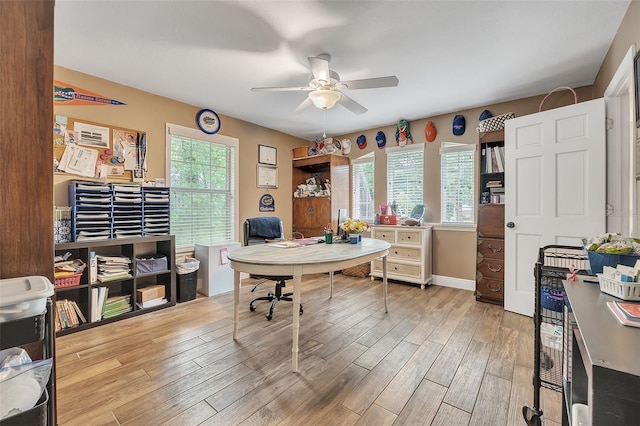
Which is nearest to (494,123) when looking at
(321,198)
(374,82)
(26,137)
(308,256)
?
(374,82)

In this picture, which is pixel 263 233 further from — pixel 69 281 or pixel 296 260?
pixel 69 281

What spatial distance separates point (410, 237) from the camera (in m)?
3.95

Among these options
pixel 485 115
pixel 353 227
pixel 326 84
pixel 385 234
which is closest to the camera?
pixel 326 84

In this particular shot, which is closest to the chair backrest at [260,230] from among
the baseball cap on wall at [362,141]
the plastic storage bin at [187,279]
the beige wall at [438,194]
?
the plastic storage bin at [187,279]

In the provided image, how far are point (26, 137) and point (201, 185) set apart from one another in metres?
2.83

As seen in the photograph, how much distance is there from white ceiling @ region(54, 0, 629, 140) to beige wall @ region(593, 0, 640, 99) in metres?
0.06

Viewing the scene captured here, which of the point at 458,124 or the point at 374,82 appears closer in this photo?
the point at 374,82

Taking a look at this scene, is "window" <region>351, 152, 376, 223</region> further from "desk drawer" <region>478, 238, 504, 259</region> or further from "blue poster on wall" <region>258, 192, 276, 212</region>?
"desk drawer" <region>478, 238, 504, 259</region>

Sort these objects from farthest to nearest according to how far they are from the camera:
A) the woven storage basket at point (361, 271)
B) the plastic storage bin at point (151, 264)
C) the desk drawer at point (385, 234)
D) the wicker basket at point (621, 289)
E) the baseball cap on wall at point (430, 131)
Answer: the woven storage basket at point (361, 271) < the desk drawer at point (385, 234) < the baseball cap on wall at point (430, 131) < the plastic storage bin at point (151, 264) < the wicker basket at point (621, 289)

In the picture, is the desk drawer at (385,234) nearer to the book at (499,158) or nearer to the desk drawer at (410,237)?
the desk drawer at (410,237)

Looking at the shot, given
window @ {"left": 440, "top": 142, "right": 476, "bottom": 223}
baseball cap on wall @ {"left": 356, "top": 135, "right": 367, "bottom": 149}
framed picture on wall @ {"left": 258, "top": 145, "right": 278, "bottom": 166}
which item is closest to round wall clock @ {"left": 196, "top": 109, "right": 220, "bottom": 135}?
framed picture on wall @ {"left": 258, "top": 145, "right": 278, "bottom": 166}

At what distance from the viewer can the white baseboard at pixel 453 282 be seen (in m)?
3.75

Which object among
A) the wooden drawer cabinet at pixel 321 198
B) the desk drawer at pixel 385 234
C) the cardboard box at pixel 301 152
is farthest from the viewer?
the cardboard box at pixel 301 152

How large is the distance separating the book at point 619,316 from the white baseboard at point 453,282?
10.2 ft
